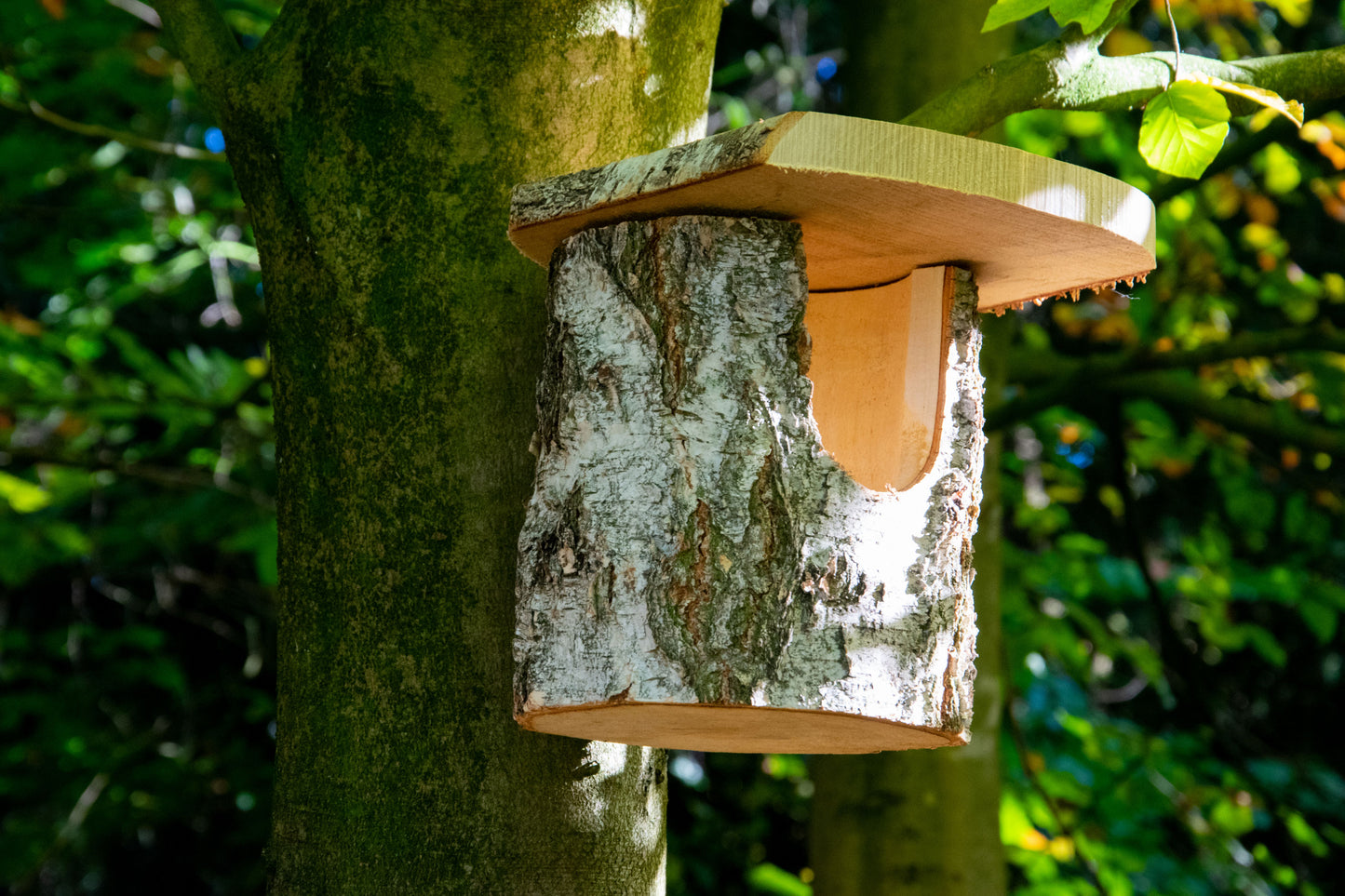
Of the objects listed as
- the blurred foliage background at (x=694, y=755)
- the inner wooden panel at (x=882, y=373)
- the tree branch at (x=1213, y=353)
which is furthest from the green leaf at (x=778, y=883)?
the inner wooden panel at (x=882, y=373)

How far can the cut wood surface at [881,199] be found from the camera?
3.53ft

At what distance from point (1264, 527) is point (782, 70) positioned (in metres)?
2.38

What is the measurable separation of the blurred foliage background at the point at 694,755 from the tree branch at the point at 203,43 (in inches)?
44.2

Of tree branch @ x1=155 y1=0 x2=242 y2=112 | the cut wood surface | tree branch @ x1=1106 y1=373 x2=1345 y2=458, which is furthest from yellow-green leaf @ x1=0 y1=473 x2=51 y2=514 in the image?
tree branch @ x1=1106 y1=373 x2=1345 y2=458

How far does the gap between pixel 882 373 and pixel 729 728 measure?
1.63 feet

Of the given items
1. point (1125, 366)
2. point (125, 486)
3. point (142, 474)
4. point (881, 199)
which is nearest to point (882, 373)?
point (881, 199)

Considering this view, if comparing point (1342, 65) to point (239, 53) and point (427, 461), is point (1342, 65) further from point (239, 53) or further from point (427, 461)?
point (239, 53)

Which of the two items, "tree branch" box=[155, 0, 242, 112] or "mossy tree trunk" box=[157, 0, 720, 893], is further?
"tree branch" box=[155, 0, 242, 112]

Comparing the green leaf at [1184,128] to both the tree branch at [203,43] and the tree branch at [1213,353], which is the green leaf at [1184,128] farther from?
the tree branch at [1213,353]

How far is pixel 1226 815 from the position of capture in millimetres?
3930

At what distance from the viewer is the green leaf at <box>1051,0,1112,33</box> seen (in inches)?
51.3

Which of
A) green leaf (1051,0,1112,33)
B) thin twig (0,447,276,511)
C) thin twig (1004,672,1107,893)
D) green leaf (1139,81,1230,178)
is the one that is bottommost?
thin twig (1004,672,1107,893)

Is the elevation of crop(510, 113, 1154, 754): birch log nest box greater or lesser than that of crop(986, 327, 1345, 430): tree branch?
lesser

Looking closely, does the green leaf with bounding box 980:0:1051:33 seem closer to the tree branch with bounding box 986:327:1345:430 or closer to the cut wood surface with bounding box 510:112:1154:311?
the cut wood surface with bounding box 510:112:1154:311
